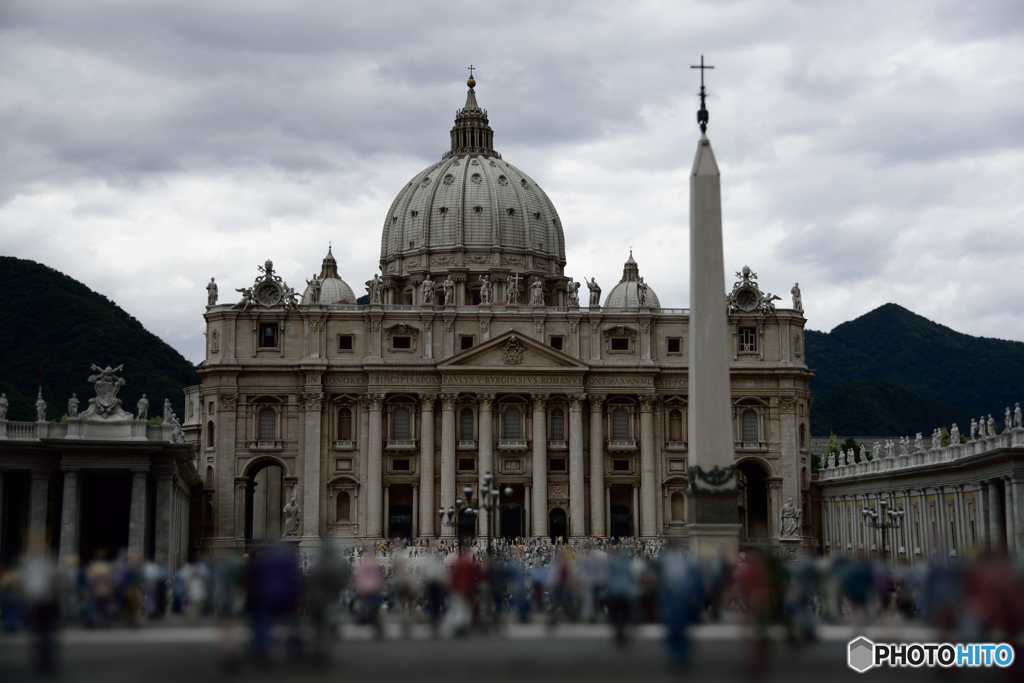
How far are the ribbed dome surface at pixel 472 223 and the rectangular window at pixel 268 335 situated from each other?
2597 centimetres

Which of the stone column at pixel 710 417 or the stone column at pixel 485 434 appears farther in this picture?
the stone column at pixel 485 434

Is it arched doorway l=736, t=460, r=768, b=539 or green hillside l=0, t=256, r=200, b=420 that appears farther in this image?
green hillside l=0, t=256, r=200, b=420

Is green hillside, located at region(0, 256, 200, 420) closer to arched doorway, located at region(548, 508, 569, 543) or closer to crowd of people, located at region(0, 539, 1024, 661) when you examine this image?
arched doorway, located at region(548, 508, 569, 543)

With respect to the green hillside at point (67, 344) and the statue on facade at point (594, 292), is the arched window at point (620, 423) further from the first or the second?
the green hillside at point (67, 344)

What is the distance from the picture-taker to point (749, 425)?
8681 cm

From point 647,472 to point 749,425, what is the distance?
25.9ft

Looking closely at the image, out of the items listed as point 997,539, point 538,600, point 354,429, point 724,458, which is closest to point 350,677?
point 538,600

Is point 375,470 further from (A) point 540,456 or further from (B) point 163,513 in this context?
(B) point 163,513

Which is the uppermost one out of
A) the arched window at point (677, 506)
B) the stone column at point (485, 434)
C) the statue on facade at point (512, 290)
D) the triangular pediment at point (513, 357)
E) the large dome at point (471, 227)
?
the large dome at point (471, 227)

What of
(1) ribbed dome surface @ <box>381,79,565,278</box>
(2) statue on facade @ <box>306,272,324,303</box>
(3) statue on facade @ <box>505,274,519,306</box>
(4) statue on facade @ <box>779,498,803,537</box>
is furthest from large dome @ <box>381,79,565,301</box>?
(4) statue on facade @ <box>779,498,803,537</box>

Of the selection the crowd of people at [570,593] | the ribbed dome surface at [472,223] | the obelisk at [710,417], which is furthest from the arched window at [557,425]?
the crowd of people at [570,593]

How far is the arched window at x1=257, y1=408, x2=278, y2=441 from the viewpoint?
84.4 m

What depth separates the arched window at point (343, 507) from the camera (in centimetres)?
8394

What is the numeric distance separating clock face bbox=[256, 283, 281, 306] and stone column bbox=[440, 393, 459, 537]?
12.7 m
